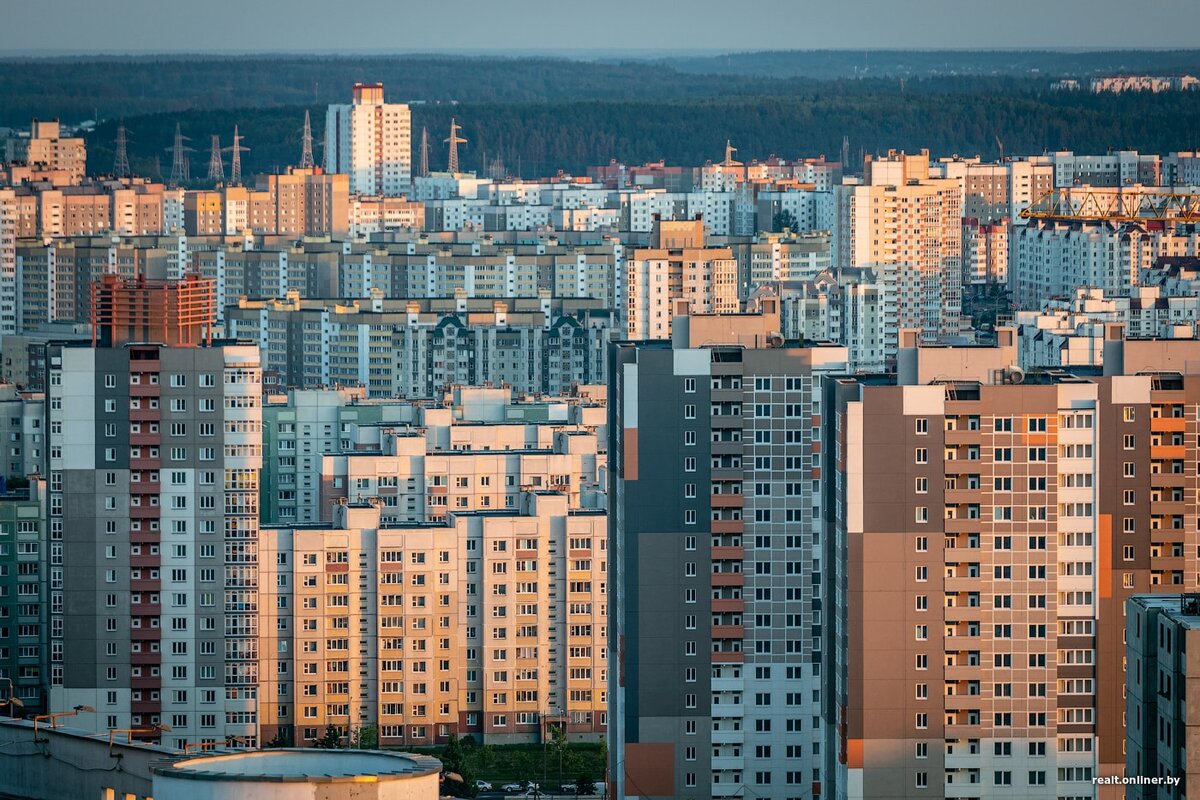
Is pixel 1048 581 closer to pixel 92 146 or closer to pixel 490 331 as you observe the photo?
pixel 490 331

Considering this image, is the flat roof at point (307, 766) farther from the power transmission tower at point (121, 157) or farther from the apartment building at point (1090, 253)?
the power transmission tower at point (121, 157)

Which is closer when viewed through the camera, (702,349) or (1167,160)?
(702,349)

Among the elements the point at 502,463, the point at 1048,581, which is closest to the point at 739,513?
the point at 1048,581

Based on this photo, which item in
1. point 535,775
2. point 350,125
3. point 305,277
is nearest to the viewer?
point 535,775

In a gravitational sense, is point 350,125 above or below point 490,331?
above

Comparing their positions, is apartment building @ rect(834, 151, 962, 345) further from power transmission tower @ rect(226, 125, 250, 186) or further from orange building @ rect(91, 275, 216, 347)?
power transmission tower @ rect(226, 125, 250, 186)

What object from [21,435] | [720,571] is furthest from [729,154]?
[720,571]

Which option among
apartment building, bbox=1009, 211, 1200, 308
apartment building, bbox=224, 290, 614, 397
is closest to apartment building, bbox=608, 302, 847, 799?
apartment building, bbox=224, 290, 614, 397
